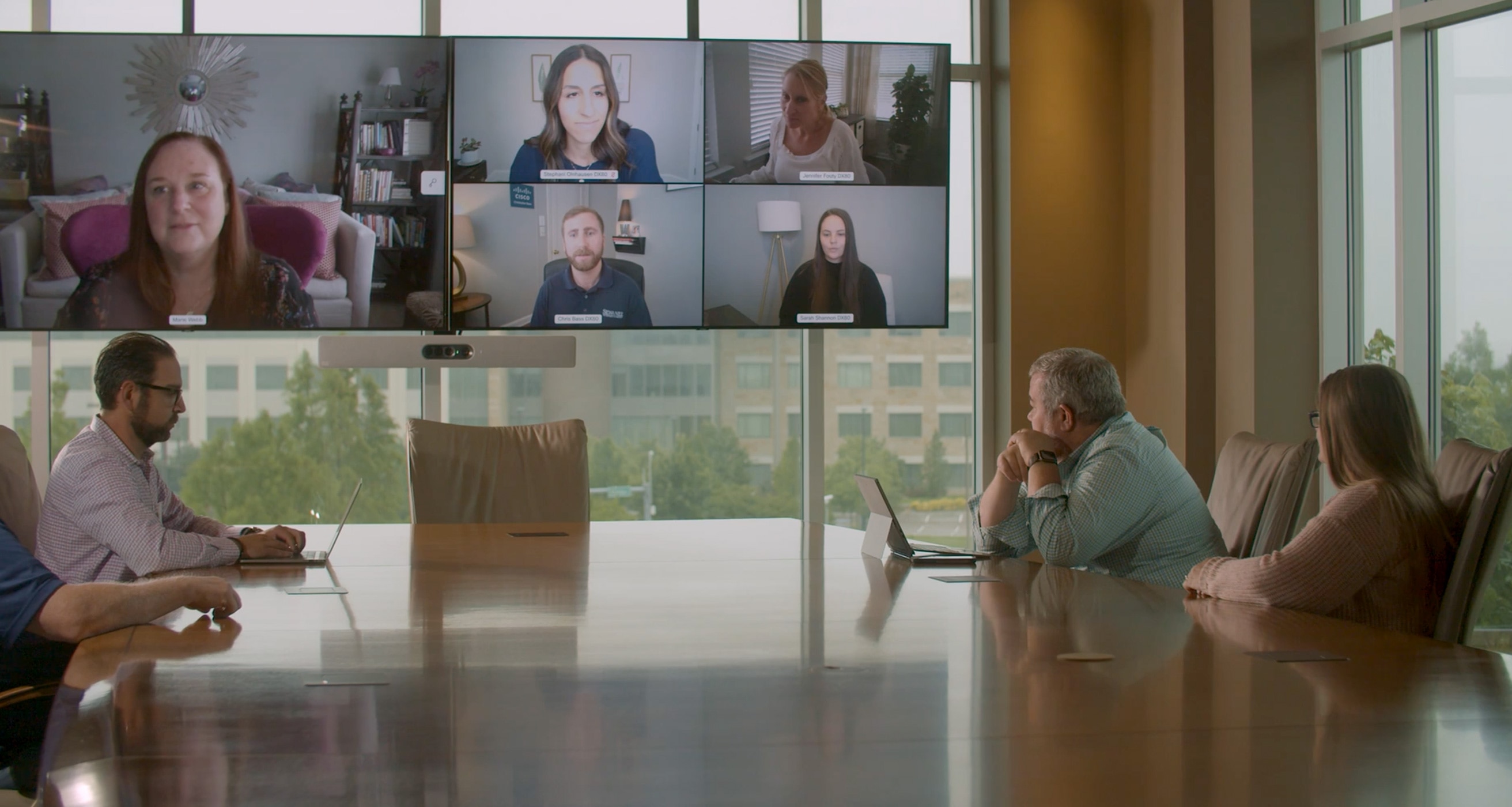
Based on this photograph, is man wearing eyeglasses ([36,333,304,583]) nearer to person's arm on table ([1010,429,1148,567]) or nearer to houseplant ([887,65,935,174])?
person's arm on table ([1010,429,1148,567])

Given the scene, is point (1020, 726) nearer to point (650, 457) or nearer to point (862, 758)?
point (862, 758)

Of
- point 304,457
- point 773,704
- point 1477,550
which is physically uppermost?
point 304,457

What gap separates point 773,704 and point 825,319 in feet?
14.1

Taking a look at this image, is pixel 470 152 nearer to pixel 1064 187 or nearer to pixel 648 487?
pixel 648 487

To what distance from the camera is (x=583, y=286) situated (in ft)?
18.4

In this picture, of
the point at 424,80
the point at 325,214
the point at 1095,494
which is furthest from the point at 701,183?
the point at 1095,494

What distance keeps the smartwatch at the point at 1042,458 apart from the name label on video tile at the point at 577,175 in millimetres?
2996

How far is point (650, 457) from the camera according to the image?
6.09 m

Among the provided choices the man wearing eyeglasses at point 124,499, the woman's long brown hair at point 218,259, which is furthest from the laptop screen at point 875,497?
the woman's long brown hair at point 218,259

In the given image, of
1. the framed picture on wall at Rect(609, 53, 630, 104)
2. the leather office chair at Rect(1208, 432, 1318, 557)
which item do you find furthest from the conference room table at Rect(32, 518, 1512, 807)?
the framed picture on wall at Rect(609, 53, 630, 104)

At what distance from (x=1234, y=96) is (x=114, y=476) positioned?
4.46 m

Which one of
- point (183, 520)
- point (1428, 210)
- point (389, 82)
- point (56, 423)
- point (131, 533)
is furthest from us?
point (56, 423)

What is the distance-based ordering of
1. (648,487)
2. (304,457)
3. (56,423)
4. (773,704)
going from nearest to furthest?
(773,704) < (56,423) < (304,457) < (648,487)

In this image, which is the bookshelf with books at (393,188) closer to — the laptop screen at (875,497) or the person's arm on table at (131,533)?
the person's arm on table at (131,533)
